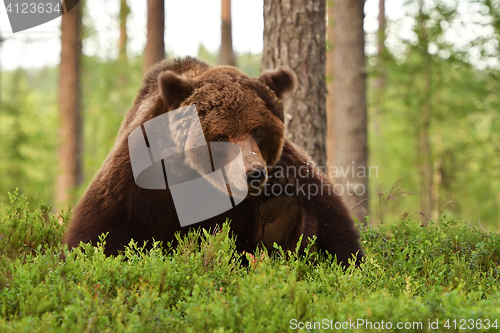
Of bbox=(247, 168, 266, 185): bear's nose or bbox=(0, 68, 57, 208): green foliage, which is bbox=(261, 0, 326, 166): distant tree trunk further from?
bbox=(0, 68, 57, 208): green foliage

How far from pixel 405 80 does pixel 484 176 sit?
4.21m

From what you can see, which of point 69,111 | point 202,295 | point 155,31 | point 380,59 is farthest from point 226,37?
point 202,295

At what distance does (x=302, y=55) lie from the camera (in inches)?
213

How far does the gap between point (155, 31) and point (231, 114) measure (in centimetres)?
517

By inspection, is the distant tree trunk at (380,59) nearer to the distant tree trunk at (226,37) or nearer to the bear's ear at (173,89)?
the distant tree trunk at (226,37)

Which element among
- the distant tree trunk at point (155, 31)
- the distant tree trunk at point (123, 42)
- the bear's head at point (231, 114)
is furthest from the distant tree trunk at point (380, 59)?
the distant tree trunk at point (123, 42)

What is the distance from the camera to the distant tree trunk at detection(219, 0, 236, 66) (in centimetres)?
1391

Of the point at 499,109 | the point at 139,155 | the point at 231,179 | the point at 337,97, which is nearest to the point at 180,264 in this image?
the point at 231,179

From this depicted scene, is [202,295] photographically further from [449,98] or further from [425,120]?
[449,98]

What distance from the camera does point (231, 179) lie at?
10.7 ft

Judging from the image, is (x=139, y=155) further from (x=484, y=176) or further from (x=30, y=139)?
(x=30, y=139)

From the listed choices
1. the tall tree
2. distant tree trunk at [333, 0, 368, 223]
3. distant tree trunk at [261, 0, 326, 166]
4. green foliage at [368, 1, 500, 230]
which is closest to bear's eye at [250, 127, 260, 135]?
distant tree trunk at [261, 0, 326, 166]

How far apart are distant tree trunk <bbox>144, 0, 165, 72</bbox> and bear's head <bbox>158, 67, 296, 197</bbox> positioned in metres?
4.61

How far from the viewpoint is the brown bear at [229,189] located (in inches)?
124
